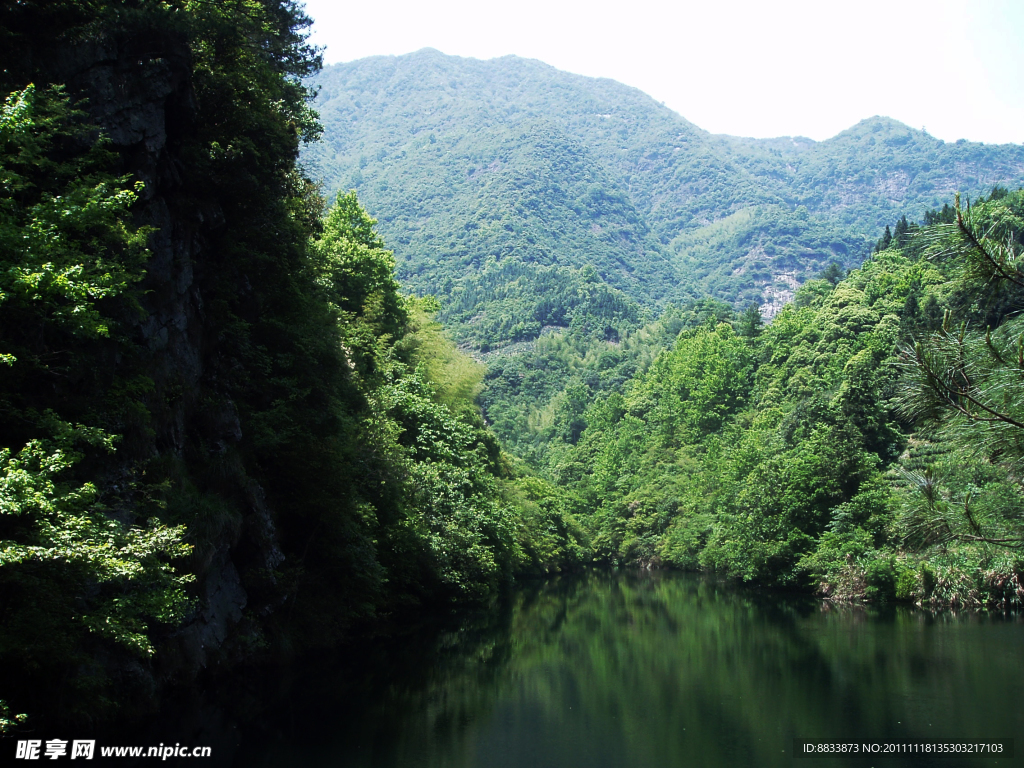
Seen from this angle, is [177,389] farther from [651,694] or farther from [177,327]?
[651,694]

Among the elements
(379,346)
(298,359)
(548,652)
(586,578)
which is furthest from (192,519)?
(586,578)

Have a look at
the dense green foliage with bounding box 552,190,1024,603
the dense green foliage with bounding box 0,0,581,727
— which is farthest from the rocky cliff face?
the dense green foliage with bounding box 552,190,1024,603

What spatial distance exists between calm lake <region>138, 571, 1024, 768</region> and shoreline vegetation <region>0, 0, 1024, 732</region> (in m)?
2.51

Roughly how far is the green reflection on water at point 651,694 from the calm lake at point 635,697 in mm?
65

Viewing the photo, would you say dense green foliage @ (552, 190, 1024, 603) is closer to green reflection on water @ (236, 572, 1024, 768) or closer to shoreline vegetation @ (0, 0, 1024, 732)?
shoreline vegetation @ (0, 0, 1024, 732)

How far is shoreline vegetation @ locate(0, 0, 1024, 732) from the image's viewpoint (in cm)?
1259

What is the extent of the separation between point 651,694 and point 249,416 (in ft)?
44.0

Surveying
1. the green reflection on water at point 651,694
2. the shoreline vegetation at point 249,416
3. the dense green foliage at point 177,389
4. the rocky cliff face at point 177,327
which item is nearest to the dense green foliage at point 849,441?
the shoreline vegetation at point 249,416

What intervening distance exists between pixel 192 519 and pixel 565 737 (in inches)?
370

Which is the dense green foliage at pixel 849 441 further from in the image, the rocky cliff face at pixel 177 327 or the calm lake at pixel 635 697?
the rocky cliff face at pixel 177 327

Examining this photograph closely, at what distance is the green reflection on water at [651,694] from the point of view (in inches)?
601

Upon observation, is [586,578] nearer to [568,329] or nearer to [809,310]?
[809,310]

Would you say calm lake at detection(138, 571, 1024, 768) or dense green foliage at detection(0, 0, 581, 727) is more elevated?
dense green foliage at detection(0, 0, 581, 727)

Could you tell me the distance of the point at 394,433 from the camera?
1247 inches
